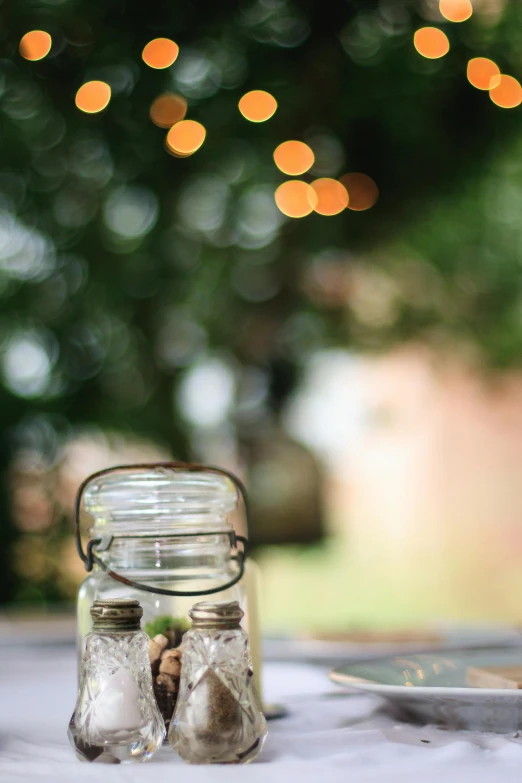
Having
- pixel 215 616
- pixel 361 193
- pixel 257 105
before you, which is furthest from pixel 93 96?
pixel 215 616

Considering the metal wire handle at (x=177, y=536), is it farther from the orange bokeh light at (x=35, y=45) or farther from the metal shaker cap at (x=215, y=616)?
the orange bokeh light at (x=35, y=45)

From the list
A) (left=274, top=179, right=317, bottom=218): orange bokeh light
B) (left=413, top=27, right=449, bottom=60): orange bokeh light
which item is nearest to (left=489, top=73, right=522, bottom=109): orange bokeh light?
(left=413, top=27, right=449, bottom=60): orange bokeh light

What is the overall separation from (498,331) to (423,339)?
34 centimetres

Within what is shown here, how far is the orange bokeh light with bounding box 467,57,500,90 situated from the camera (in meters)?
2.07

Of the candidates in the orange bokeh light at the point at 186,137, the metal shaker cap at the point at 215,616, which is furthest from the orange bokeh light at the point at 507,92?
the metal shaker cap at the point at 215,616

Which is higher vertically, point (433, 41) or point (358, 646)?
point (433, 41)

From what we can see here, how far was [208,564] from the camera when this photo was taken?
19.9 inches

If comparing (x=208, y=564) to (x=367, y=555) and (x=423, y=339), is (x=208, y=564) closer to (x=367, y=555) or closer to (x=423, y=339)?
(x=423, y=339)

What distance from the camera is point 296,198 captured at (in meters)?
2.45

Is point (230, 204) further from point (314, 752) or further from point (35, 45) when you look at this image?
point (314, 752)

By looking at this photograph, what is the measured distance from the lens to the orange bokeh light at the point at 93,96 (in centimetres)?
199

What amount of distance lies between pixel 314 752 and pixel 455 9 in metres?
1.90

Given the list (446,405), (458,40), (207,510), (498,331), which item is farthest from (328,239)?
(446,405)

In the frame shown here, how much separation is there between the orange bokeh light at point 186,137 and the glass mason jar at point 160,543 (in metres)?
1.71
